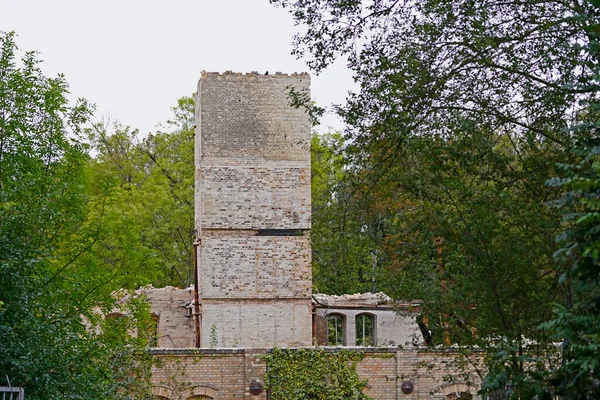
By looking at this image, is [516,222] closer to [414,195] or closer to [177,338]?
[414,195]

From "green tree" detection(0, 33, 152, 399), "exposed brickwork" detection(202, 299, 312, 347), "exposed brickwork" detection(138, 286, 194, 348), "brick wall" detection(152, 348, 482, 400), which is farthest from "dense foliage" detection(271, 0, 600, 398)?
"exposed brickwork" detection(138, 286, 194, 348)

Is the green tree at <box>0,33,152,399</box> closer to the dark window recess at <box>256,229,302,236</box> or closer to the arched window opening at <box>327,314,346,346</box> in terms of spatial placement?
the dark window recess at <box>256,229,302,236</box>

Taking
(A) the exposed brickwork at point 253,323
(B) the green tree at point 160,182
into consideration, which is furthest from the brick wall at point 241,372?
(B) the green tree at point 160,182

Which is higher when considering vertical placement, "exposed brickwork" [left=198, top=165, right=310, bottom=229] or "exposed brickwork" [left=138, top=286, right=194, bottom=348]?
"exposed brickwork" [left=198, top=165, right=310, bottom=229]

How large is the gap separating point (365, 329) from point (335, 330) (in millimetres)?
1055

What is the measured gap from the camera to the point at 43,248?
1523 centimetres

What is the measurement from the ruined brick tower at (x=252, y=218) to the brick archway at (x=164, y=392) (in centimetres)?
429

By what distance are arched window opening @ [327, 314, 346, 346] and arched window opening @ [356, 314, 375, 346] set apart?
594mm

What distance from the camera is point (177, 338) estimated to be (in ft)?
109

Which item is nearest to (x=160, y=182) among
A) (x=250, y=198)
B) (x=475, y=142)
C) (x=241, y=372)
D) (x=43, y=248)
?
(x=250, y=198)

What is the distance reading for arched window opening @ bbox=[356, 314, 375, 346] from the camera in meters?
34.7

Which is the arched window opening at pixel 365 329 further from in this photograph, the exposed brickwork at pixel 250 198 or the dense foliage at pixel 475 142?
the dense foliage at pixel 475 142

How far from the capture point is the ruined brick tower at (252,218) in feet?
95.8

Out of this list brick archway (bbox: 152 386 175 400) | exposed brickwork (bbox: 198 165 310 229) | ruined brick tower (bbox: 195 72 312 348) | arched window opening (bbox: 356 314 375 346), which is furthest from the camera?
arched window opening (bbox: 356 314 375 346)
